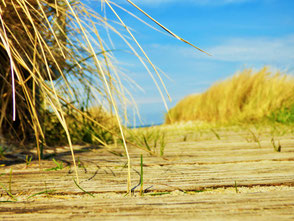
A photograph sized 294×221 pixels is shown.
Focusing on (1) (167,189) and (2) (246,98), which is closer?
(1) (167,189)

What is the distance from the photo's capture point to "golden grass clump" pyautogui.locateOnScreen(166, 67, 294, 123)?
385 centimetres

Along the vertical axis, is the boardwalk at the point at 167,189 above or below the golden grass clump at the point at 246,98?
below

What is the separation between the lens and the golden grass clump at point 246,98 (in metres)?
3.85

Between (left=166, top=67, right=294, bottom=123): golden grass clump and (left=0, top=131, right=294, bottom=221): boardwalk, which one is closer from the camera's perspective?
(left=0, top=131, right=294, bottom=221): boardwalk

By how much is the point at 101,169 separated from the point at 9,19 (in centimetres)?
86

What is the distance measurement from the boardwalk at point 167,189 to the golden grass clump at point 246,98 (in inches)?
106

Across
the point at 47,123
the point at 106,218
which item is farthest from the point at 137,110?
the point at 106,218

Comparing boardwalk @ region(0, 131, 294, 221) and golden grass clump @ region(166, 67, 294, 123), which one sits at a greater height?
golden grass clump @ region(166, 67, 294, 123)

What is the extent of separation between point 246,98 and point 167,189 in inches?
160

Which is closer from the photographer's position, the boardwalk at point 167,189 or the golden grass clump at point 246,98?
the boardwalk at point 167,189

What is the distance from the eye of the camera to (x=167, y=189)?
768 millimetres

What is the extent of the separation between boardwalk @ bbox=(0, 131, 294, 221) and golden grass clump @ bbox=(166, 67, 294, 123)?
2.69 metres

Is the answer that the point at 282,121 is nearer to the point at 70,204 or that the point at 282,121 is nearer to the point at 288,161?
the point at 288,161

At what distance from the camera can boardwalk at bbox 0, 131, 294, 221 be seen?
58 centimetres
